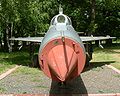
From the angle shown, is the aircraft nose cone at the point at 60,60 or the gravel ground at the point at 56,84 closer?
the aircraft nose cone at the point at 60,60

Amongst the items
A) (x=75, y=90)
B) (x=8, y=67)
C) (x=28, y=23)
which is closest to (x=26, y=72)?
(x=8, y=67)

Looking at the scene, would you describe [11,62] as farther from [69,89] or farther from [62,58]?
[62,58]

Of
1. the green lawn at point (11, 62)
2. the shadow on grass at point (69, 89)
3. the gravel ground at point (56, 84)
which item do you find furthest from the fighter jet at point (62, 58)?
the green lawn at point (11, 62)

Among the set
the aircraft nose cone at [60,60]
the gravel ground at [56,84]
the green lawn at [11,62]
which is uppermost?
the aircraft nose cone at [60,60]

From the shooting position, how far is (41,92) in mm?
Result: 11484

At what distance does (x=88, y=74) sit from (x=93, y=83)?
8.73 ft

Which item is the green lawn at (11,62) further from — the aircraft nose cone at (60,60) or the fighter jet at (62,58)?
the aircraft nose cone at (60,60)

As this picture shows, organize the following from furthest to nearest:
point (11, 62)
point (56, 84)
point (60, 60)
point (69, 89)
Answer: point (11, 62)
point (56, 84)
point (69, 89)
point (60, 60)

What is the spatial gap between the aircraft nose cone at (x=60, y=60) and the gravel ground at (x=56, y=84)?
1.94 metres

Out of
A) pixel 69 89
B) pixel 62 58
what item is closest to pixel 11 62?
pixel 69 89

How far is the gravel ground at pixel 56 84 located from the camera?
1166 cm

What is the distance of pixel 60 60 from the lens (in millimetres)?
9766

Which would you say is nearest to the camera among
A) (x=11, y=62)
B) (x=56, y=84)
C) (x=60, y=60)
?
(x=60, y=60)

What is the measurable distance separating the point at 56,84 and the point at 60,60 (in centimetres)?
337
